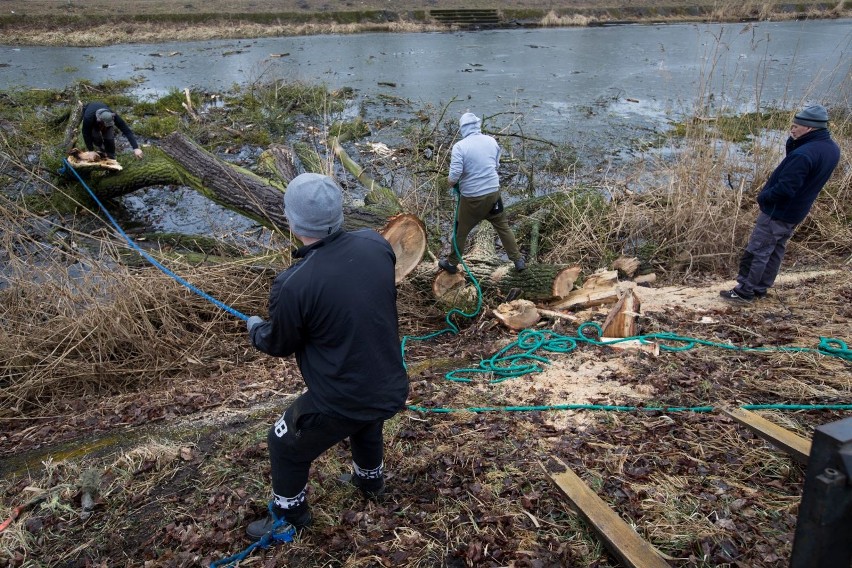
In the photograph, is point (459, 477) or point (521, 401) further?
point (521, 401)

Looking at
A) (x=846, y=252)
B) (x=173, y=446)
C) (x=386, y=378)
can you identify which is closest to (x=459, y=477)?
(x=386, y=378)

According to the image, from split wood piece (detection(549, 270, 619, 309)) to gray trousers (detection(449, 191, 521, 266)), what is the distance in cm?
72

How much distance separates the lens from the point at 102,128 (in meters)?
7.73

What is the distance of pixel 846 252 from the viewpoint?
6668mm

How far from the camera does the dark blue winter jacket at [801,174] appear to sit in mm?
4566

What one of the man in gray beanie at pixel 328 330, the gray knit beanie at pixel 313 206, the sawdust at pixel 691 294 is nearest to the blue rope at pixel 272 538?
the man in gray beanie at pixel 328 330

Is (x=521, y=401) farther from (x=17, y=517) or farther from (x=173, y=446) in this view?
(x=17, y=517)

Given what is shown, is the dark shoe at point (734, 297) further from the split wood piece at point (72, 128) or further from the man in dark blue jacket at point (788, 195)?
the split wood piece at point (72, 128)

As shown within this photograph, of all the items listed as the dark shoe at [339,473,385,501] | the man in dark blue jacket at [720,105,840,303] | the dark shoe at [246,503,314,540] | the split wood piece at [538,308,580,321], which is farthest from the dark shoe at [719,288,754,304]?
the dark shoe at [246,503,314,540]

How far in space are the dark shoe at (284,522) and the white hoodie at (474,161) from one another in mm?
3603

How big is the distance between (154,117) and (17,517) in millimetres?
10345

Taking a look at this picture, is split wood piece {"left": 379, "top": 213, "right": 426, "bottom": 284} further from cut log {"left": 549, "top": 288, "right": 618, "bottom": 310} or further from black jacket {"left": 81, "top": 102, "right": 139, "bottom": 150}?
black jacket {"left": 81, "top": 102, "right": 139, "bottom": 150}

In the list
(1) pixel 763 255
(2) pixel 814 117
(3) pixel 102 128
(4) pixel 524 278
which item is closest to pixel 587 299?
(4) pixel 524 278

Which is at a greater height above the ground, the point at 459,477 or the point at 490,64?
the point at 490,64
